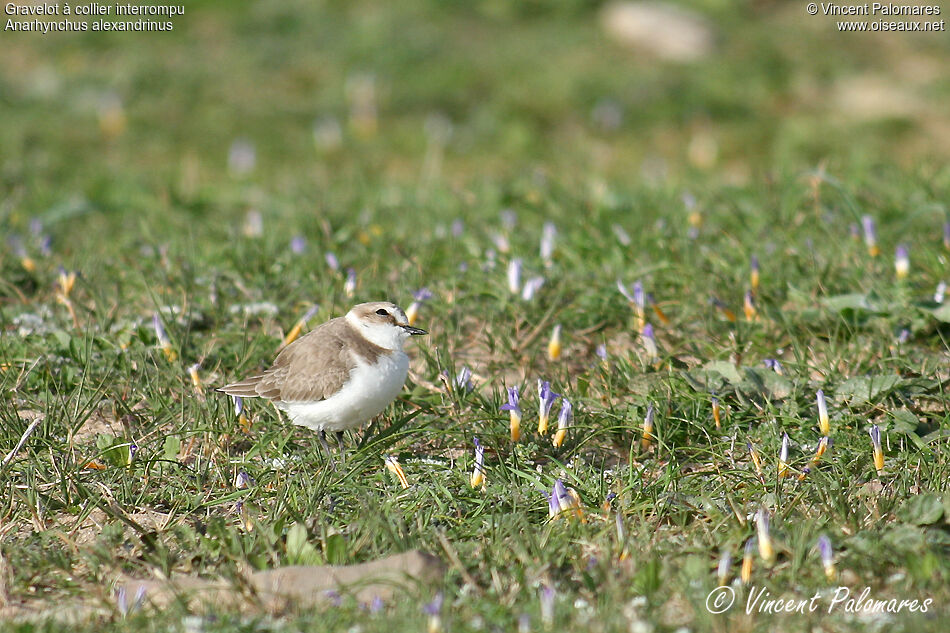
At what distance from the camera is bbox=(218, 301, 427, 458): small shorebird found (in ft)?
15.7

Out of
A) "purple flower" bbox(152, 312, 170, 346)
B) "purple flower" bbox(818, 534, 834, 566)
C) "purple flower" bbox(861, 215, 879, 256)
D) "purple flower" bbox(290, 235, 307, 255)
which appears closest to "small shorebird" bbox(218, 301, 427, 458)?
"purple flower" bbox(152, 312, 170, 346)

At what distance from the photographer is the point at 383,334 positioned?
16.8 ft

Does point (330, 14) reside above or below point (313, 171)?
above

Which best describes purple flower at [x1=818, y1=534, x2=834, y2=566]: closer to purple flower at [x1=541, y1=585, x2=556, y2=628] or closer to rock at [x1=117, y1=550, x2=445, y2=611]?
purple flower at [x1=541, y1=585, x2=556, y2=628]

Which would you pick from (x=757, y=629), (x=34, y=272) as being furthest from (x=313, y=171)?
(x=757, y=629)

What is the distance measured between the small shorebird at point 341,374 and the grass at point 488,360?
7.1 inches

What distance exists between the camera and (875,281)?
625 centimetres

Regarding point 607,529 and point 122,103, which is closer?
point 607,529

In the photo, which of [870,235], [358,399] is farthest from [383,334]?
[870,235]

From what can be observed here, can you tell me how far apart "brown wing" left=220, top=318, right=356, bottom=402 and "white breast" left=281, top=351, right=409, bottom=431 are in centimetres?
5

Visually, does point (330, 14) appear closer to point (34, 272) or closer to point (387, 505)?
point (34, 272)

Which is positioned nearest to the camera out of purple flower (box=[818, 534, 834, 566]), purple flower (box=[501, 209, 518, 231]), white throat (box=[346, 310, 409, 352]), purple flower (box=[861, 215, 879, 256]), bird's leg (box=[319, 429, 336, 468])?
purple flower (box=[818, 534, 834, 566])

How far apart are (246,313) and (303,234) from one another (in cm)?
146

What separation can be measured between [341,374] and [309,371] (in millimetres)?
173
